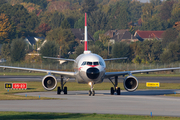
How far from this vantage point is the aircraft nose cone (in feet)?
104

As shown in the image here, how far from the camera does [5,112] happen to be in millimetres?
22641

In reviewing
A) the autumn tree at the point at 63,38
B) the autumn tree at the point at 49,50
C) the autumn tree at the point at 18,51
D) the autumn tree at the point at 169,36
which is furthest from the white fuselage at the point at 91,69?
the autumn tree at the point at 169,36

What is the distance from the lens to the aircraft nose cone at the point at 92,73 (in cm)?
3161

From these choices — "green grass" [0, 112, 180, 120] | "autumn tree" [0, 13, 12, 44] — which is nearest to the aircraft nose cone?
"green grass" [0, 112, 180, 120]

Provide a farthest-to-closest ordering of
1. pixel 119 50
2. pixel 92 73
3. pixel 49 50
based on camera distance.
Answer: pixel 119 50, pixel 49 50, pixel 92 73

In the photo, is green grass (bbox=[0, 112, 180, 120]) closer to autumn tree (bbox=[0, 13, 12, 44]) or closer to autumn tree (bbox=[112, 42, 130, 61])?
autumn tree (bbox=[112, 42, 130, 61])

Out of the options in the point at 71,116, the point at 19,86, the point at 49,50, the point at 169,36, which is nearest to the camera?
the point at 71,116

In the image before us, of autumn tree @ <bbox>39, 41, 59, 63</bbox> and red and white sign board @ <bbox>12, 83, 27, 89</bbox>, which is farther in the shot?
autumn tree @ <bbox>39, 41, 59, 63</bbox>

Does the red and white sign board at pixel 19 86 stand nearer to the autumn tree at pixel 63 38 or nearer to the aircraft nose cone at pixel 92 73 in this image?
the aircraft nose cone at pixel 92 73

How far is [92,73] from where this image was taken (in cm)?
3156

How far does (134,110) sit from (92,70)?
28.7 feet

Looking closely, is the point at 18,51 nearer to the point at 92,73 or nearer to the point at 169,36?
the point at 92,73

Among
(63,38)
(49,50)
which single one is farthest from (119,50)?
(63,38)

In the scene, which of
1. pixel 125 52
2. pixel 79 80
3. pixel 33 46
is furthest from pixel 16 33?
pixel 79 80
